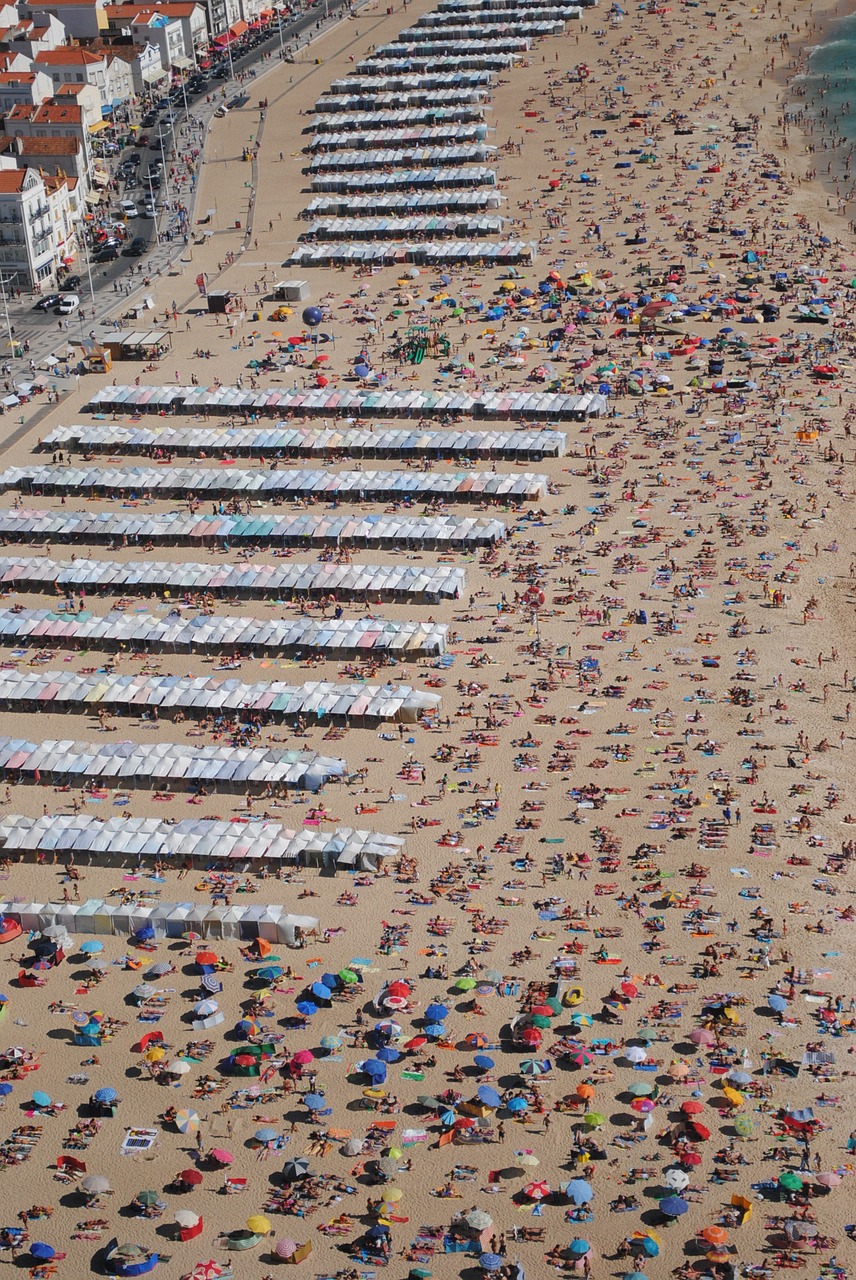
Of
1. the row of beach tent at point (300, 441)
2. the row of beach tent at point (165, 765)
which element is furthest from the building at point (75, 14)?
the row of beach tent at point (165, 765)

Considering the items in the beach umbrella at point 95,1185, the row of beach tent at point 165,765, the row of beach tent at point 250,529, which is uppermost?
the row of beach tent at point 250,529

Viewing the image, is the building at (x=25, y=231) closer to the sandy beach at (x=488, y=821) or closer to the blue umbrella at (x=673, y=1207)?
the sandy beach at (x=488, y=821)

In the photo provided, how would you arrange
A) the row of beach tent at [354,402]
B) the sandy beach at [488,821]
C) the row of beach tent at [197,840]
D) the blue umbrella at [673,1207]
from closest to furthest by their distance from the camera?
the blue umbrella at [673,1207] < the sandy beach at [488,821] < the row of beach tent at [197,840] < the row of beach tent at [354,402]

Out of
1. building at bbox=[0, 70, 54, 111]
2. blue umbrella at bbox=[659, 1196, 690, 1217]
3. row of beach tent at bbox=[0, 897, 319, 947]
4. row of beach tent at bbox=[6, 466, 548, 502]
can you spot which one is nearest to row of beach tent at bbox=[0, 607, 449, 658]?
row of beach tent at bbox=[6, 466, 548, 502]

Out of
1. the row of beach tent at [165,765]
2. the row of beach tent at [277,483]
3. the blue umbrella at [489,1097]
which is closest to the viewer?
the blue umbrella at [489,1097]

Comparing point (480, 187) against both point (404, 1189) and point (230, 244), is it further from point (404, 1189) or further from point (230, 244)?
point (404, 1189)

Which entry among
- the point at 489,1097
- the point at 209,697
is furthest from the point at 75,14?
the point at 489,1097

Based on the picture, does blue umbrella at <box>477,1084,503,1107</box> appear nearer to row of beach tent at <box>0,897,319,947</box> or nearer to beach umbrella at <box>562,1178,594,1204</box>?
beach umbrella at <box>562,1178,594,1204</box>

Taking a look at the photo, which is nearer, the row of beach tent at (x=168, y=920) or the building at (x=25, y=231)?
the row of beach tent at (x=168, y=920)
